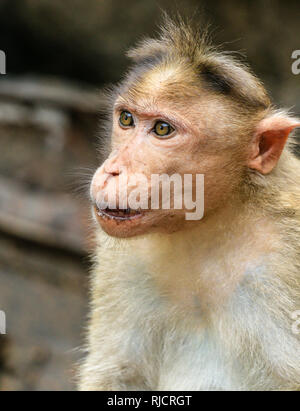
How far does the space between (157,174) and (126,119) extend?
520 mm

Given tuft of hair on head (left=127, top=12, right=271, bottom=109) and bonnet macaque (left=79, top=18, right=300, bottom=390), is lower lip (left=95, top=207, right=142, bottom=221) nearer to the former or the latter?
bonnet macaque (left=79, top=18, right=300, bottom=390)

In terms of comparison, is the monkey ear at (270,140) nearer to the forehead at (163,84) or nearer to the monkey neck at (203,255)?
the monkey neck at (203,255)

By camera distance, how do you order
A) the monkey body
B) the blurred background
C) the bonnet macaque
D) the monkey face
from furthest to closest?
the blurred background → the monkey body → the bonnet macaque → the monkey face

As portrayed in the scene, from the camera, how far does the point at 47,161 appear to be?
9719mm

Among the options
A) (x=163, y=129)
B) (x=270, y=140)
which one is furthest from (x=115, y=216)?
(x=270, y=140)

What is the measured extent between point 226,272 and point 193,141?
84 centimetres

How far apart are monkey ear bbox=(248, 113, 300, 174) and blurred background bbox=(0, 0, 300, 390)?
361cm

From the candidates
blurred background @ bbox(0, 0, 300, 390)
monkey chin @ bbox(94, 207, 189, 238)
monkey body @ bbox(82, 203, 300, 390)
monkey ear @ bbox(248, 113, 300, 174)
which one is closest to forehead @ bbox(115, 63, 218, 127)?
monkey ear @ bbox(248, 113, 300, 174)

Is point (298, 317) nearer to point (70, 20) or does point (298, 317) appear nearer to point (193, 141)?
point (193, 141)

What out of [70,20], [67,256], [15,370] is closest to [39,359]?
[15,370]

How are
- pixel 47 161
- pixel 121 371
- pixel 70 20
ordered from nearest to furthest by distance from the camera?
1. pixel 121 371
2. pixel 47 161
3. pixel 70 20

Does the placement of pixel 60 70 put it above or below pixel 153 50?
above

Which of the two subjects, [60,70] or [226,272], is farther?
[60,70]

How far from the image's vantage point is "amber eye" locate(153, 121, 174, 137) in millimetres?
3855
